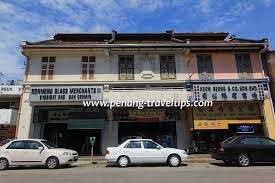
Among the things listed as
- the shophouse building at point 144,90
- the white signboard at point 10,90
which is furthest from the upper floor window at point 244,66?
the white signboard at point 10,90

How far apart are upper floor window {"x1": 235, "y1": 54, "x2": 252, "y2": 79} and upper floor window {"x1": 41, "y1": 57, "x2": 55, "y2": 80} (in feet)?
45.3

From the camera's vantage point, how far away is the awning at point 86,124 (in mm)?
19016

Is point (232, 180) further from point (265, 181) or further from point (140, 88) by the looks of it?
point (140, 88)

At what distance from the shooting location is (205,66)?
2036cm

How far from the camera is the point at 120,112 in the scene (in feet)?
66.2

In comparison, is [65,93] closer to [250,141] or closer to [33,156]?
[33,156]

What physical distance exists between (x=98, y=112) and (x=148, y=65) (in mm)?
5058

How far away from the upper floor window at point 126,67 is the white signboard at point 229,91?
4.78m

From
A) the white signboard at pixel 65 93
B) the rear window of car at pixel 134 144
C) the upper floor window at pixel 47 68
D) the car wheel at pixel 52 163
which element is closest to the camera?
the car wheel at pixel 52 163

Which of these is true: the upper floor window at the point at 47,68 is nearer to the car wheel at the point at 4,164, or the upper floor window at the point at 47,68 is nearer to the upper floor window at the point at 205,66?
the car wheel at the point at 4,164

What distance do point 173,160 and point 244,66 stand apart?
10480 millimetres

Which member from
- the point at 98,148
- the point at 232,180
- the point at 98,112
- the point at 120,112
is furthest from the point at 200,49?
the point at 232,180

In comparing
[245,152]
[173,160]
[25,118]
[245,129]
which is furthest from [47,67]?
[245,129]

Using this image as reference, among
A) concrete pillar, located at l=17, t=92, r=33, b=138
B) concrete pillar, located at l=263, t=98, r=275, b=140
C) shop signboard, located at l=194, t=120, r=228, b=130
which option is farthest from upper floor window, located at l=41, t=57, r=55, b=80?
concrete pillar, located at l=263, t=98, r=275, b=140
